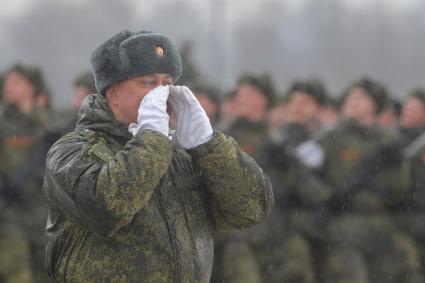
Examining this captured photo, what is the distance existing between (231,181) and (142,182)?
14.7 inches

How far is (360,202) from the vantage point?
893 cm

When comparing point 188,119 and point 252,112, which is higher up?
point 188,119

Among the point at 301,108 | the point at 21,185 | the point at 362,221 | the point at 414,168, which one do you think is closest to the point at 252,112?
the point at 301,108

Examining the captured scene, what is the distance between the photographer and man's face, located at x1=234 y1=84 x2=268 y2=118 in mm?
8841

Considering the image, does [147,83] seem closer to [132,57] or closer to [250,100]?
[132,57]

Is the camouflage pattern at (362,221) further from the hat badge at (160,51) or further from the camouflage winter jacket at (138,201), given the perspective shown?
the hat badge at (160,51)

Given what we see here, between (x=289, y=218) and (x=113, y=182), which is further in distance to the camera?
(x=289, y=218)

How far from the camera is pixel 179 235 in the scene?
4000mm

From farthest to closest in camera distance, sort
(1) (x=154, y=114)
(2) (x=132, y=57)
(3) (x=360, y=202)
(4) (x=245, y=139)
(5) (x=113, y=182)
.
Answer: (3) (x=360, y=202) → (4) (x=245, y=139) → (2) (x=132, y=57) → (1) (x=154, y=114) → (5) (x=113, y=182)

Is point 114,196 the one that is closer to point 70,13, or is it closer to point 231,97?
point 231,97

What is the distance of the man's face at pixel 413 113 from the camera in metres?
9.50

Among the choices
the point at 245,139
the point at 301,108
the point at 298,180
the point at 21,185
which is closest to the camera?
the point at 21,185

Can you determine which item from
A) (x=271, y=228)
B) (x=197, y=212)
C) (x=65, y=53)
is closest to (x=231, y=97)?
(x=271, y=228)

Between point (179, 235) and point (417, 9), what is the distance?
740cm
